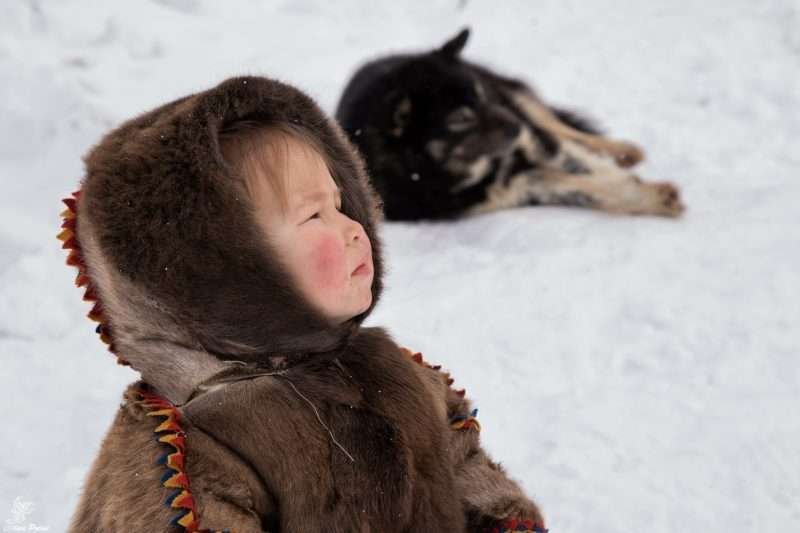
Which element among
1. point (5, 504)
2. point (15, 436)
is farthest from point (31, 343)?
point (5, 504)

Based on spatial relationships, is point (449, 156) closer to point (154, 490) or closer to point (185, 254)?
point (185, 254)

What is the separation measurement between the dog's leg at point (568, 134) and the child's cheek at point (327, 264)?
356 centimetres

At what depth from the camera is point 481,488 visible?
1.90 meters

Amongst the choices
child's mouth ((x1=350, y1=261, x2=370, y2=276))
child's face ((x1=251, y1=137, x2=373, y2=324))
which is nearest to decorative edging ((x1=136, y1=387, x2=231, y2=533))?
child's face ((x1=251, y1=137, x2=373, y2=324))

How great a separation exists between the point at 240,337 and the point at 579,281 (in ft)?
7.80

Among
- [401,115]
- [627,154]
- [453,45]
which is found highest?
[453,45]

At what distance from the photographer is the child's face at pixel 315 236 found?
5.37ft

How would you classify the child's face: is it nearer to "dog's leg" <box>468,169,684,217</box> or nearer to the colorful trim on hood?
the colorful trim on hood

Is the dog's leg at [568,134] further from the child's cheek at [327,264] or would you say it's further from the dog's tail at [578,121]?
the child's cheek at [327,264]

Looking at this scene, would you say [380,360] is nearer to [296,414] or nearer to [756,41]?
[296,414]

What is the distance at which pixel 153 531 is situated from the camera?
1.44 m

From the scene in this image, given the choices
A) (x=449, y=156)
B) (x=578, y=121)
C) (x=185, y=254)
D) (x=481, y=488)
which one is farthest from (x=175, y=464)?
(x=578, y=121)

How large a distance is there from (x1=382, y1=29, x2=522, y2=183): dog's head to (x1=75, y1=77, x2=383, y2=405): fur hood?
3.00 metres
